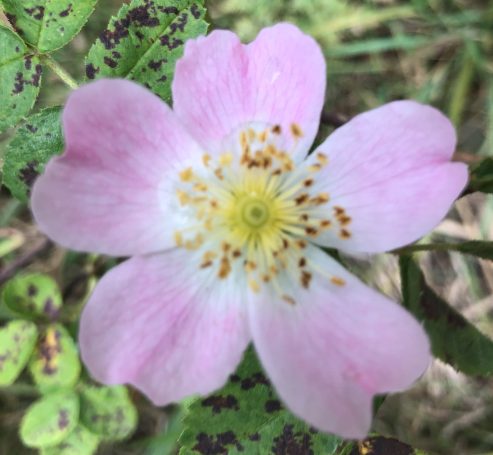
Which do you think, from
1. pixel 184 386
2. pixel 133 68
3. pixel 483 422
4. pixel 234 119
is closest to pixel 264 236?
pixel 234 119

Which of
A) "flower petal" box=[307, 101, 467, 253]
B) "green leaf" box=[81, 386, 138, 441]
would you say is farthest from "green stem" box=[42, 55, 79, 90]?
"green leaf" box=[81, 386, 138, 441]

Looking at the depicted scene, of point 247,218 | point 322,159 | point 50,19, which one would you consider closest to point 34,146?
point 50,19

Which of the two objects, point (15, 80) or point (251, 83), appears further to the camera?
point (15, 80)

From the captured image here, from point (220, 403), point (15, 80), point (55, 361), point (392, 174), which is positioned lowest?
point (55, 361)

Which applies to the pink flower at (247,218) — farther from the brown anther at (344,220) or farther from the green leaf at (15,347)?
the green leaf at (15,347)

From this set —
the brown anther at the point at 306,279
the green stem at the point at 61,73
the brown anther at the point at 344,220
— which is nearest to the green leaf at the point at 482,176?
the brown anther at the point at 344,220

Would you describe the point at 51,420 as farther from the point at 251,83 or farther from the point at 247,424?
the point at 251,83

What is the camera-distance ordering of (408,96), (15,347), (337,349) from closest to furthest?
(337,349)
(15,347)
(408,96)

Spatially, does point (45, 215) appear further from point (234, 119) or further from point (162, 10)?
point (162, 10)
